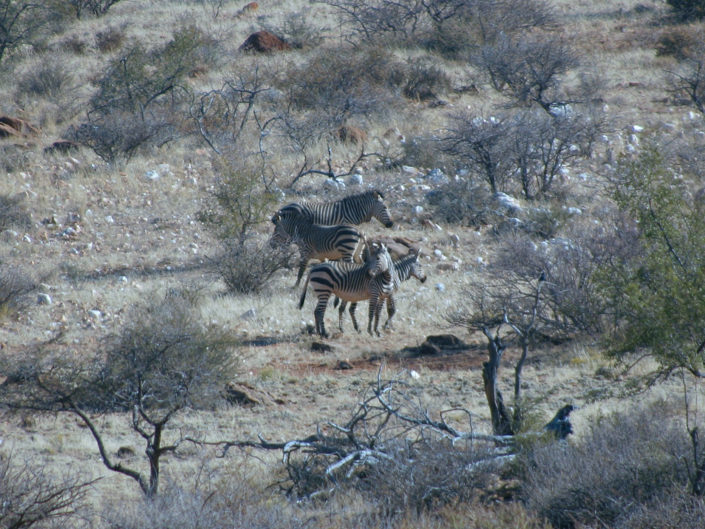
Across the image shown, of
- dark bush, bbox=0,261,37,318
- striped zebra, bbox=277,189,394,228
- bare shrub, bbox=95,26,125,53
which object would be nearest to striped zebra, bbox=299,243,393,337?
striped zebra, bbox=277,189,394,228

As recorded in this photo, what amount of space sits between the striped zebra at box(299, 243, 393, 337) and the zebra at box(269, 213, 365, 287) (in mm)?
2404

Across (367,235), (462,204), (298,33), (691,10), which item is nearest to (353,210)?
(367,235)

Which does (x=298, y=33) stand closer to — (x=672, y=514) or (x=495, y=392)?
(x=495, y=392)

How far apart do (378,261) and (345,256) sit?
2720mm

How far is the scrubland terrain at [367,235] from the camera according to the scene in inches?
268

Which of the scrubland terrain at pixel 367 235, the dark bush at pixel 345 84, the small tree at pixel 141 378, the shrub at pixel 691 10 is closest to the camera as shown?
the scrubland terrain at pixel 367 235

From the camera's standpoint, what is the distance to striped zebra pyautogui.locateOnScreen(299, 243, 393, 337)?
1269cm

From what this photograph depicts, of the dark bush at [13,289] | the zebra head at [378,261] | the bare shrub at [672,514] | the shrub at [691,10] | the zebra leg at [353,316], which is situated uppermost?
the shrub at [691,10]

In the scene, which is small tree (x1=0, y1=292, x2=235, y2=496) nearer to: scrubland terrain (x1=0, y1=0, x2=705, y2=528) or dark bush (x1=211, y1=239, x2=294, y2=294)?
scrubland terrain (x1=0, y1=0, x2=705, y2=528)

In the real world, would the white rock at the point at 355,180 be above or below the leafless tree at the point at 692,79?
below

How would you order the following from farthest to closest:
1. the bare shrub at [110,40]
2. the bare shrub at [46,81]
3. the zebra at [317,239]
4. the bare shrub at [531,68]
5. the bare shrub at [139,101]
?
the bare shrub at [110,40]
the bare shrub at [46,81]
the bare shrub at [531,68]
the bare shrub at [139,101]
the zebra at [317,239]

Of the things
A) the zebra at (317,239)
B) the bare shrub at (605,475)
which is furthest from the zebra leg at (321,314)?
the bare shrub at (605,475)

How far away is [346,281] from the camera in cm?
1275

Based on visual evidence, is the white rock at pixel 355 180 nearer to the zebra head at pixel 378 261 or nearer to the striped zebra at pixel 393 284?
the striped zebra at pixel 393 284
